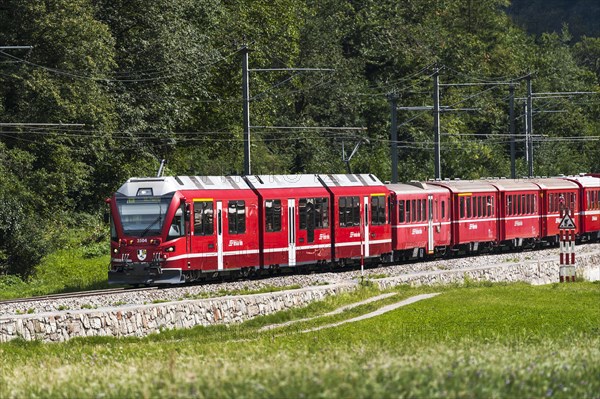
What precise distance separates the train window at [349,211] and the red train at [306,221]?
0.04 metres

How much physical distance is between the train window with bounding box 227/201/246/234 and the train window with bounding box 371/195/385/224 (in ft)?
26.6

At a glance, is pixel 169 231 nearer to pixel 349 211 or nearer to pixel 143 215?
pixel 143 215

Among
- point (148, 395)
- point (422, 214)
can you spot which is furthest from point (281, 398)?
point (422, 214)

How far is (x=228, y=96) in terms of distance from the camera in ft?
225

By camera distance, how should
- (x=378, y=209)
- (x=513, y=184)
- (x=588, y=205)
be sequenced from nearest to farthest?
(x=378, y=209) → (x=513, y=184) → (x=588, y=205)

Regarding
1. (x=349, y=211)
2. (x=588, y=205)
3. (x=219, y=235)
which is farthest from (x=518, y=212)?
(x=219, y=235)

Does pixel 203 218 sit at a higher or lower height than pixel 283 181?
lower

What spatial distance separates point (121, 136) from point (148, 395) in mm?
46005

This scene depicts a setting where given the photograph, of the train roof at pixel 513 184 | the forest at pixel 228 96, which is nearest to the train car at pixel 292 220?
the forest at pixel 228 96

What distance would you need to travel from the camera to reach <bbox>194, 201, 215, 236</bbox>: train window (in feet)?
124

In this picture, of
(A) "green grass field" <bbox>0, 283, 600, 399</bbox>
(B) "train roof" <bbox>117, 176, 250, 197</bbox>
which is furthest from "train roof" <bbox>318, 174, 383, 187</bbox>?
(A) "green grass field" <bbox>0, 283, 600, 399</bbox>

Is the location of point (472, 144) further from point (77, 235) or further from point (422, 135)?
point (77, 235)

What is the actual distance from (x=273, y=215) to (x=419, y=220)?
10864mm

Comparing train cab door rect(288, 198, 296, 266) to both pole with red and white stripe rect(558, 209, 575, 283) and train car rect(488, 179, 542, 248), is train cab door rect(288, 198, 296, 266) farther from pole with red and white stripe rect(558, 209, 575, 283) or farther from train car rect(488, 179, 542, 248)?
train car rect(488, 179, 542, 248)
